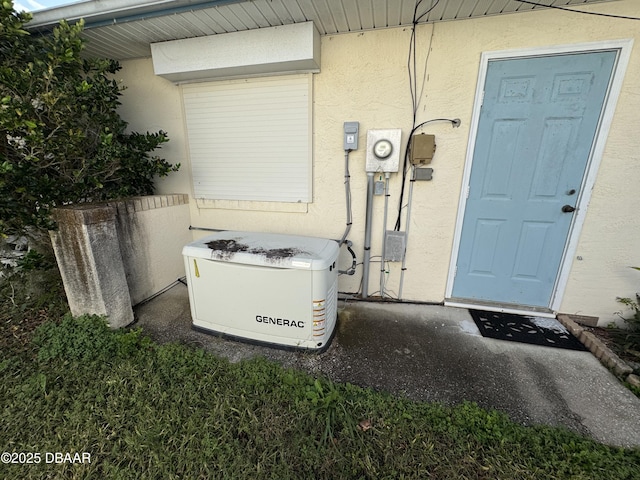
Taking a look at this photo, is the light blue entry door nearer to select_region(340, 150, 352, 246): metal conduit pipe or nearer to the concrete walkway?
the concrete walkway

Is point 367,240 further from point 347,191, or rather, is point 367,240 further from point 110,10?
point 110,10

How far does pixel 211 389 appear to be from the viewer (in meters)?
1.69

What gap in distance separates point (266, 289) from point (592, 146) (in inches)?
119

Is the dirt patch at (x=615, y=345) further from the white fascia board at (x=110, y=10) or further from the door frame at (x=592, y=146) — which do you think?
the white fascia board at (x=110, y=10)

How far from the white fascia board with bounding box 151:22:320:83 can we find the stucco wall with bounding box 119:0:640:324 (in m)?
0.30

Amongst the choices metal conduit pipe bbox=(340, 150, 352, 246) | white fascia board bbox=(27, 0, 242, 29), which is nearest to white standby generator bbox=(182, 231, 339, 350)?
metal conduit pipe bbox=(340, 150, 352, 246)

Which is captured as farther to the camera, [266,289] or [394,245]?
[394,245]

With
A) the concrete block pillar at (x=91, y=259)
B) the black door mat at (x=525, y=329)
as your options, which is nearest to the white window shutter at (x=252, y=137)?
the concrete block pillar at (x=91, y=259)

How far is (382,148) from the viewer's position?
2.34m

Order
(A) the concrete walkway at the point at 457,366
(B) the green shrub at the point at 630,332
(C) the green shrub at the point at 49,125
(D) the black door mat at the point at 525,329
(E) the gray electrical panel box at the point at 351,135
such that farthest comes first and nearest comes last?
(E) the gray electrical panel box at the point at 351,135
(D) the black door mat at the point at 525,329
(B) the green shrub at the point at 630,332
(C) the green shrub at the point at 49,125
(A) the concrete walkway at the point at 457,366

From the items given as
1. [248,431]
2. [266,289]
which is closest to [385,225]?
[266,289]

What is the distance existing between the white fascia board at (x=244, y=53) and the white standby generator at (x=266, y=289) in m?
1.65

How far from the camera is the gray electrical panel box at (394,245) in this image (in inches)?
102

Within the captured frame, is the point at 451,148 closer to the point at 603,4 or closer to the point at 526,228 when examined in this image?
the point at 526,228
